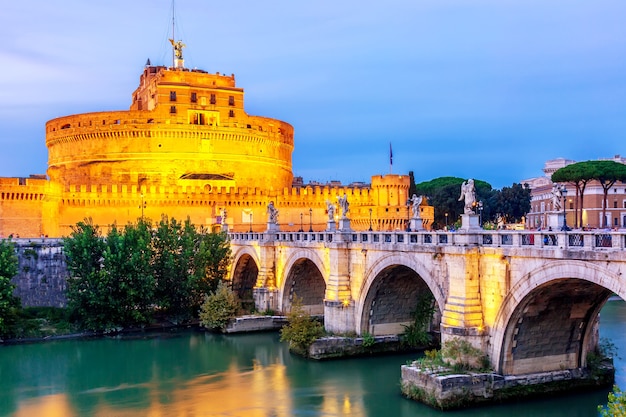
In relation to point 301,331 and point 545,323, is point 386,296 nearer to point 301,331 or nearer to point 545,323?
point 301,331

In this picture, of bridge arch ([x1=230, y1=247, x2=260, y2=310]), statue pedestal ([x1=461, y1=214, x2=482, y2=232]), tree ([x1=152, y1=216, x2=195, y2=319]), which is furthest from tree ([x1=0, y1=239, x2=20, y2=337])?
statue pedestal ([x1=461, y1=214, x2=482, y2=232])

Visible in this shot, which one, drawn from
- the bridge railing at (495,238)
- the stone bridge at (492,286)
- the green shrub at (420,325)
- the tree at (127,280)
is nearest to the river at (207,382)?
the green shrub at (420,325)

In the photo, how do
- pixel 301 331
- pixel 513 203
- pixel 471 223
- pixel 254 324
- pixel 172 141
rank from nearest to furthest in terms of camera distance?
pixel 471 223, pixel 301 331, pixel 254 324, pixel 172 141, pixel 513 203

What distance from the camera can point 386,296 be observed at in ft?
86.8

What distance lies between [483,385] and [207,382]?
10655mm

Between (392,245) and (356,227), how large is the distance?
108 ft

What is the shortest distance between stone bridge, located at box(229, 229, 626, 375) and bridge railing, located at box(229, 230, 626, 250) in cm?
3

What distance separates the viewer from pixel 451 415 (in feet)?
59.3

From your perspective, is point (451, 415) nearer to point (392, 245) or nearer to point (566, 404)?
point (566, 404)

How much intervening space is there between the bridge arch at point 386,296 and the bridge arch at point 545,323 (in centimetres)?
622

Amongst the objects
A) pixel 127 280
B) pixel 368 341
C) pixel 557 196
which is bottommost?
pixel 368 341

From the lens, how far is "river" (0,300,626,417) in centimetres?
2022

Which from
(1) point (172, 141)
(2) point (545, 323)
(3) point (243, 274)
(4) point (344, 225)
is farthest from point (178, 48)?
(2) point (545, 323)

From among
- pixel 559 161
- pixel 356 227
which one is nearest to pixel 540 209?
pixel 356 227
